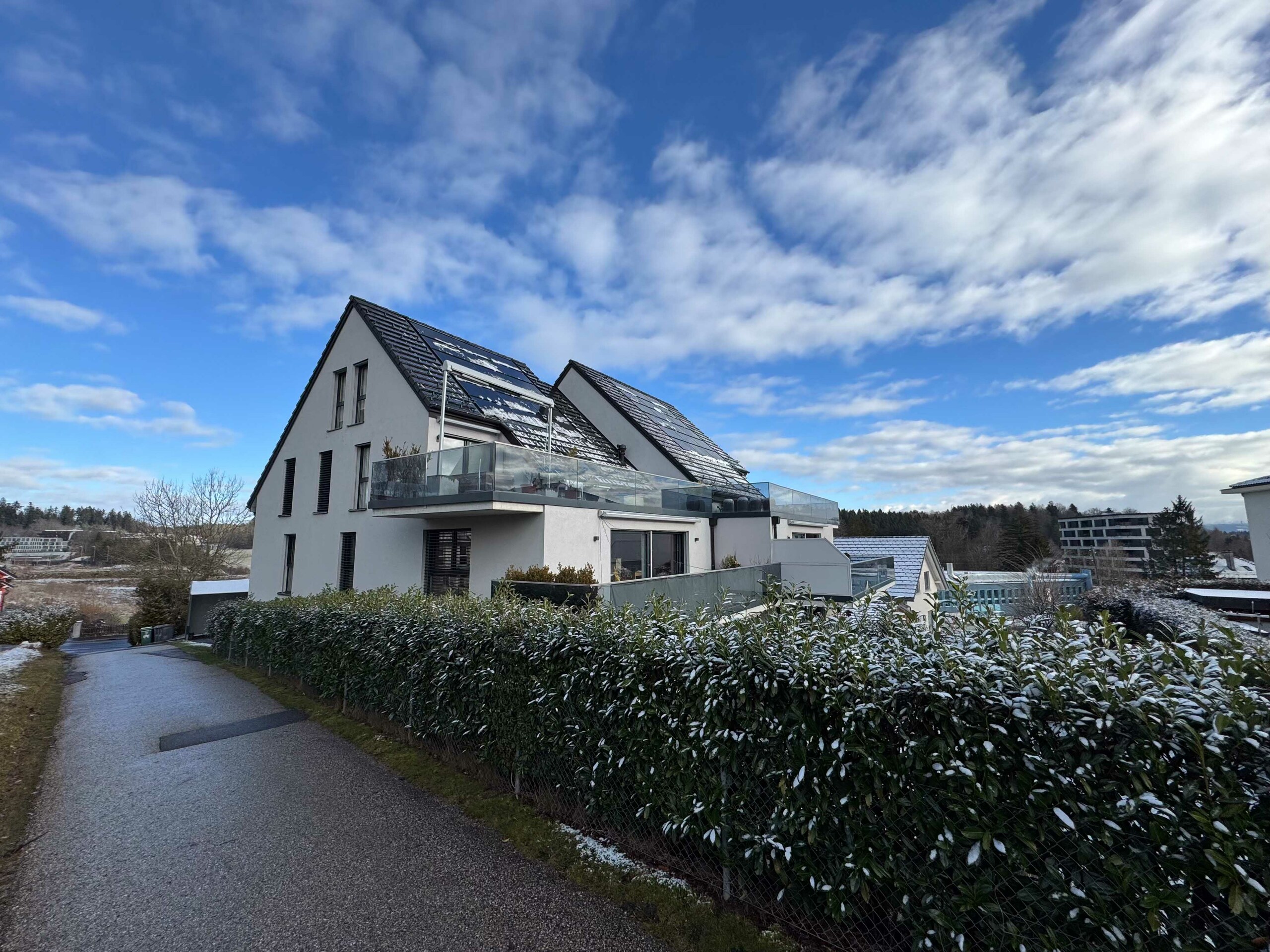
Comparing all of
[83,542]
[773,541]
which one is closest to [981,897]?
[773,541]

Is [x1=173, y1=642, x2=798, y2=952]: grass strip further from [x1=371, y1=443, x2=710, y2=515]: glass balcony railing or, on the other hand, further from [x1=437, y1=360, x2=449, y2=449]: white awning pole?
[x1=437, y1=360, x2=449, y2=449]: white awning pole

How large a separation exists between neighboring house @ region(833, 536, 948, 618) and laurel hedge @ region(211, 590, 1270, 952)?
64.7 feet

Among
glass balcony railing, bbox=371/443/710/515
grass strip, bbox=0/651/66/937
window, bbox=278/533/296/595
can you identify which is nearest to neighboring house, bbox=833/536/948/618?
glass balcony railing, bbox=371/443/710/515

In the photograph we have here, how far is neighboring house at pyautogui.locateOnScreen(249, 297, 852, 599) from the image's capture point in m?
11.9

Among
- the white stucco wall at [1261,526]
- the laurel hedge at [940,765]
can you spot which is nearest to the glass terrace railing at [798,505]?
the laurel hedge at [940,765]

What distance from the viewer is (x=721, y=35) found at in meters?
8.66

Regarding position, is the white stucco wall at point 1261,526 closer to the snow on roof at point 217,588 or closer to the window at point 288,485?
the window at point 288,485

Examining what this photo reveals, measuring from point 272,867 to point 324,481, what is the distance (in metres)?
15.8

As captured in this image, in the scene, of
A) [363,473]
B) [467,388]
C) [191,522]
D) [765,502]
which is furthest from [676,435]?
[191,522]

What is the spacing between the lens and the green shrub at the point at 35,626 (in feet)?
61.6

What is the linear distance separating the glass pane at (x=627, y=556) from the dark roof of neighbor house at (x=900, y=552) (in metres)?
11.1

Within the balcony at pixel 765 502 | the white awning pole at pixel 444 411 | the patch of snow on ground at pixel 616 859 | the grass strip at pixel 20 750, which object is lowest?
the grass strip at pixel 20 750

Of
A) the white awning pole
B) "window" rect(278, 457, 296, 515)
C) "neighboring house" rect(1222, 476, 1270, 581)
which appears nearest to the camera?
the white awning pole

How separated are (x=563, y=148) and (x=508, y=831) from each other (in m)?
11.7
